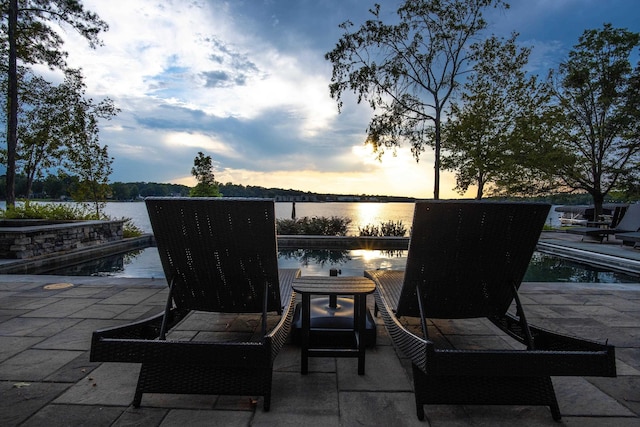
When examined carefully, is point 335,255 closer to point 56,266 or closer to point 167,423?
point 56,266

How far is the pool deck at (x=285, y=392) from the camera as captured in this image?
1.70m

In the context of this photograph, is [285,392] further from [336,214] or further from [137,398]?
[336,214]

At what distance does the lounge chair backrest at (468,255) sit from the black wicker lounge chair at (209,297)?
881 mm

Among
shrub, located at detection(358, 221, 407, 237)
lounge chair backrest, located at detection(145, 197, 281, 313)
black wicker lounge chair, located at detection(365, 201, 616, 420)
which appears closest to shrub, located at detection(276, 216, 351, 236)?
A: shrub, located at detection(358, 221, 407, 237)

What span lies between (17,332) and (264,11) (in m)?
8.15

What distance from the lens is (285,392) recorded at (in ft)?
6.42

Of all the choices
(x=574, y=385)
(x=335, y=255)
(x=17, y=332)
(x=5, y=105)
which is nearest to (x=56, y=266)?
(x=17, y=332)

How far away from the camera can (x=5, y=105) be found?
12.2 meters

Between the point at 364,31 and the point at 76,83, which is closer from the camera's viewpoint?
the point at 76,83

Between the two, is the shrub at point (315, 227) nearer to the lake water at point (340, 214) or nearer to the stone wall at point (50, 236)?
the lake water at point (340, 214)

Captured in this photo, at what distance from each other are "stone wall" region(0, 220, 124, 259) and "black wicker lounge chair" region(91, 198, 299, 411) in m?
5.91

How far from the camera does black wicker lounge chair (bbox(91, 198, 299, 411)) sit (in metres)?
1.66

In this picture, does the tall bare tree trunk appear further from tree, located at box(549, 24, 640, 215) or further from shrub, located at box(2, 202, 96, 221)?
tree, located at box(549, 24, 640, 215)

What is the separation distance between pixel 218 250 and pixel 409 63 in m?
14.5
